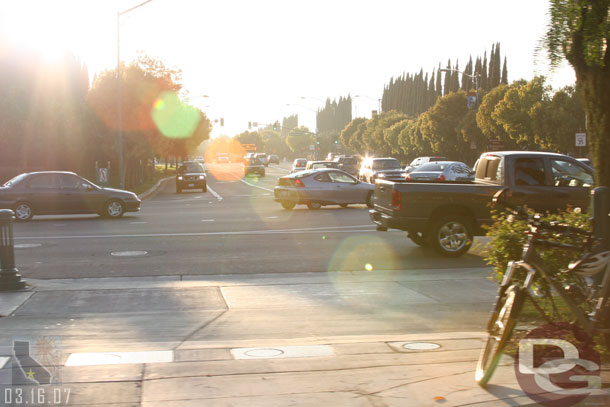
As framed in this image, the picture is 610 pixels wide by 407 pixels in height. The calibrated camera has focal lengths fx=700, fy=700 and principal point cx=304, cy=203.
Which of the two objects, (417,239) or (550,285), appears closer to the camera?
(550,285)

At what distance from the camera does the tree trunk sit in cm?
607

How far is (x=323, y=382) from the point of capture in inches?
203

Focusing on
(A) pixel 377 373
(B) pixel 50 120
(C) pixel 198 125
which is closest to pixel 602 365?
(A) pixel 377 373

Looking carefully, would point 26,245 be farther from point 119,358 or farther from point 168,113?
point 168,113

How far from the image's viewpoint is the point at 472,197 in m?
13.3

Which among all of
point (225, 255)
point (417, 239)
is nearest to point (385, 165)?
point (417, 239)

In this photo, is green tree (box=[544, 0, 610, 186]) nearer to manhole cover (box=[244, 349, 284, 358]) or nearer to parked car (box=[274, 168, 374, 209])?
manhole cover (box=[244, 349, 284, 358])

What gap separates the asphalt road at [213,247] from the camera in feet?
39.9

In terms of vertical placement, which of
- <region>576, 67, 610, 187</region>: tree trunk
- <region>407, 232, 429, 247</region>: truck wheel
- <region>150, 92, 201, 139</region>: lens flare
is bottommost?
<region>407, 232, 429, 247</region>: truck wheel

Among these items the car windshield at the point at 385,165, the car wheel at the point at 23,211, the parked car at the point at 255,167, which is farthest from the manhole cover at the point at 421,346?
the parked car at the point at 255,167

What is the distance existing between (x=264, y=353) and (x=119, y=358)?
1.23 meters

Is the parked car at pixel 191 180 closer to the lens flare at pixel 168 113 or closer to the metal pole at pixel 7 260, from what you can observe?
the lens flare at pixel 168 113

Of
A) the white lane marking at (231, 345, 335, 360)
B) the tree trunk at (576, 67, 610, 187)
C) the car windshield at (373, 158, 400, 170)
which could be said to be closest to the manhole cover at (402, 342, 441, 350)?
the white lane marking at (231, 345, 335, 360)

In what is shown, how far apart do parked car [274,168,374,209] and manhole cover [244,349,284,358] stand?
18.1 metres
